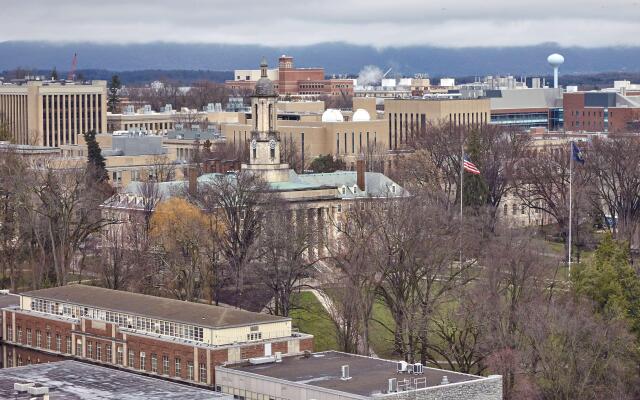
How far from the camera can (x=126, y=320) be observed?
7612 centimetres

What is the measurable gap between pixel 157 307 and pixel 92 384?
35.5 feet

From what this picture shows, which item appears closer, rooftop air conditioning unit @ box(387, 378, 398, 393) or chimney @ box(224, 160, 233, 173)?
rooftop air conditioning unit @ box(387, 378, 398, 393)

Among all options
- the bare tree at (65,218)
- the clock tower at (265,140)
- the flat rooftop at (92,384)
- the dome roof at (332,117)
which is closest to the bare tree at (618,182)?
the clock tower at (265,140)

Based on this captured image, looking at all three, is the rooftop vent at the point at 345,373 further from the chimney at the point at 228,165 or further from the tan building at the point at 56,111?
the tan building at the point at 56,111

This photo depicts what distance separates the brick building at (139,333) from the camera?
7112 centimetres

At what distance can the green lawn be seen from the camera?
86750 millimetres

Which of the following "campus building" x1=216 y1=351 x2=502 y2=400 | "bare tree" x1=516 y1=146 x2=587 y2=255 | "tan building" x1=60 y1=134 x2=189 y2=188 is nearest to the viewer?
"campus building" x1=216 y1=351 x2=502 y2=400

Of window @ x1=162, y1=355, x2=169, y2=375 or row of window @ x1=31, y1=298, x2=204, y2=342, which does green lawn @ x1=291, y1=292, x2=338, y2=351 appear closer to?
row of window @ x1=31, y1=298, x2=204, y2=342

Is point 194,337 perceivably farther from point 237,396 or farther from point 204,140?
point 204,140

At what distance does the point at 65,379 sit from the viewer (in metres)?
67.1

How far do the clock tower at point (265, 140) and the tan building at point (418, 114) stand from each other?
5326cm

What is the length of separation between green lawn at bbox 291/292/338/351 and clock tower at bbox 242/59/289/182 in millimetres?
25883

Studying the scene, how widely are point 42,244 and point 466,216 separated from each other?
26713mm

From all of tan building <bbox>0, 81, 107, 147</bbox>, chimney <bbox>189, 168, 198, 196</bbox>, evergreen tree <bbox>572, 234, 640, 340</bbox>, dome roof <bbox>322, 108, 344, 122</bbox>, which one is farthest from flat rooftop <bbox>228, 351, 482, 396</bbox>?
tan building <bbox>0, 81, 107, 147</bbox>
